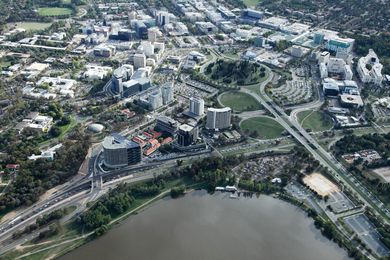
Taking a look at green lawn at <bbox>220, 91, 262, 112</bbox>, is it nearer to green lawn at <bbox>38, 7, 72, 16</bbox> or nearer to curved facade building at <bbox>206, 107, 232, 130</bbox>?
curved facade building at <bbox>206, 107, 232, 130</bbox>

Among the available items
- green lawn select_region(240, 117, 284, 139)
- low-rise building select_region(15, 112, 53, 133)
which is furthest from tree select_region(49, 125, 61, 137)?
green lawn select_region(240, 117, 284, 139)

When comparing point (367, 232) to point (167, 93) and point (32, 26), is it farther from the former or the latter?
point (32, 26)

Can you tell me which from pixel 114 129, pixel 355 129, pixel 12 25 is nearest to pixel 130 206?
pixel 114 129

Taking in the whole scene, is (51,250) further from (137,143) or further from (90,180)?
(137,143)

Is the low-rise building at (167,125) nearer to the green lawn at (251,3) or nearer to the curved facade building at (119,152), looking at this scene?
the curved facade building at (119,152)

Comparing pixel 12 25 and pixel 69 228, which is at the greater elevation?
pixel 12 25

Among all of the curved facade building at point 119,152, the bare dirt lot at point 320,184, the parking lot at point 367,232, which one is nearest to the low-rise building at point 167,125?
the curved facade building at point 119,152
